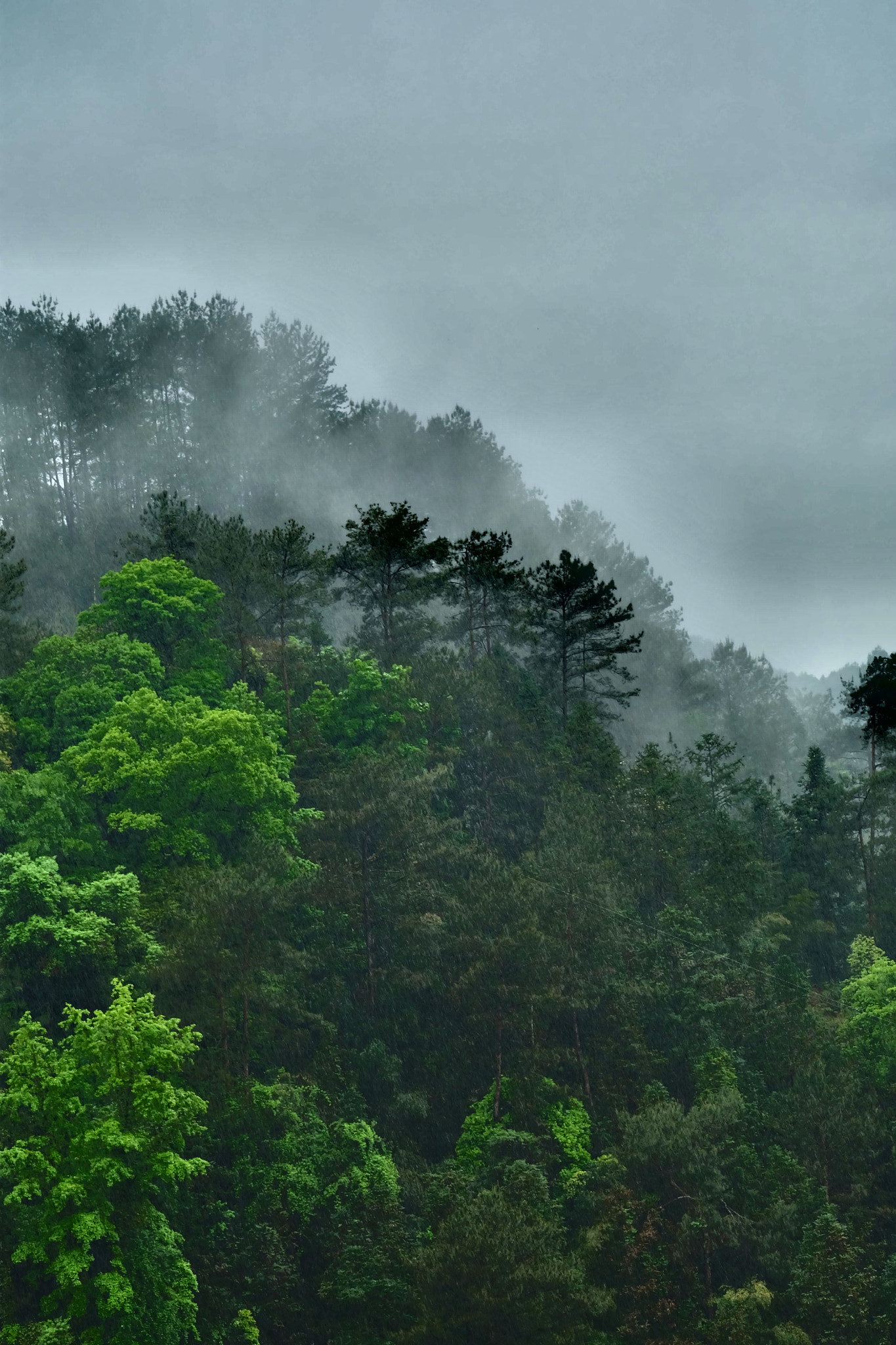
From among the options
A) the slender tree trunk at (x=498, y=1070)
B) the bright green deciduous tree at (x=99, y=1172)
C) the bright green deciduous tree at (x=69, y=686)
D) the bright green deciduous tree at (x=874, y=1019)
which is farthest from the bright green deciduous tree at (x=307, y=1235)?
the bright green deciduous tree at (x=874, y=1019)

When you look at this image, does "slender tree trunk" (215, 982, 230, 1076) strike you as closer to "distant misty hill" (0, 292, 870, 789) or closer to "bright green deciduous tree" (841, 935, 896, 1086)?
"bright green deciduous tree" (841, 935, 896, 1086)

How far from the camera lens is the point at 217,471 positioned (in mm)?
102125

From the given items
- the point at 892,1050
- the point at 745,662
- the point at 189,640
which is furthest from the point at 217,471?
the point at 892,1050

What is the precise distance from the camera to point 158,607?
53.4 meters

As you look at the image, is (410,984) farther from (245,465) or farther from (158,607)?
(245,465)

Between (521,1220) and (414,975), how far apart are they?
11857mm

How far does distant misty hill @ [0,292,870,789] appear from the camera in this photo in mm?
92750

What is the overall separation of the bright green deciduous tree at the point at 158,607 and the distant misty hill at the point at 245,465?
70.4ft

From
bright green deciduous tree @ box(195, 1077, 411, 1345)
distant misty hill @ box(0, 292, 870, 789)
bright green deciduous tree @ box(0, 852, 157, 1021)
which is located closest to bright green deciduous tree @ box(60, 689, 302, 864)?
bright green deciduous tree @ box(0, 852, 157, 1021)

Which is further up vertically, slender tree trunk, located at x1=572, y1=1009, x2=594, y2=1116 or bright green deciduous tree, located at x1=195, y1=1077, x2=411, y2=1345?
slender tree trunk, located at x1=572, y1=1009, x2=594, y2=1116

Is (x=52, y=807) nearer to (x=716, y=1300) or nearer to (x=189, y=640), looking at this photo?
(x=189, y=640)

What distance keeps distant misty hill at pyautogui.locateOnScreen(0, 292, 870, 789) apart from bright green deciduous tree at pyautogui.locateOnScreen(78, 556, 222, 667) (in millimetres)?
21463

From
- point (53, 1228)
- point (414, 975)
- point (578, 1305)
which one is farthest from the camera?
point (414, 975)

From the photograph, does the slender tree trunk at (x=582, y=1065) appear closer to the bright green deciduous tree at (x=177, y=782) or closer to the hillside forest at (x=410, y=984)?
the hillside forest at (x=410, y=984)
